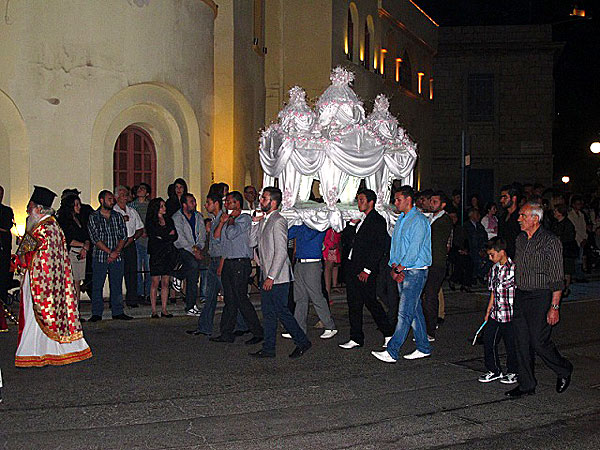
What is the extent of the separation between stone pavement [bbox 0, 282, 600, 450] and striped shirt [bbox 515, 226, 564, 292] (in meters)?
1.11

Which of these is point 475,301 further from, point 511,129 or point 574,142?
point 574,142

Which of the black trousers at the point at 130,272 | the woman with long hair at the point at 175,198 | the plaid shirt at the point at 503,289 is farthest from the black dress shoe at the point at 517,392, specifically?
the woman with long hair at the point at 175,198

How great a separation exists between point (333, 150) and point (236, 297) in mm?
3280

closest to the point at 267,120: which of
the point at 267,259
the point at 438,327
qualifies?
the point at 438,327

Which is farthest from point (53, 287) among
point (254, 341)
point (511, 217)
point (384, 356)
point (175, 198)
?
point (511, 217)

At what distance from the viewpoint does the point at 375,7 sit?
27.5 meters

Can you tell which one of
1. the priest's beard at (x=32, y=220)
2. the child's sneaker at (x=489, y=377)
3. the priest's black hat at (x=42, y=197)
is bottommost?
the child's sneaker at (x=489, y=377)

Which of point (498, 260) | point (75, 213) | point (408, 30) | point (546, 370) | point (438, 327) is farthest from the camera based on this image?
point (408, 30)

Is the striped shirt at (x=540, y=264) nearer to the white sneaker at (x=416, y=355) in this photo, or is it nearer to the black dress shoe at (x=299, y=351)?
the white sneaker at (x=416, y=355)

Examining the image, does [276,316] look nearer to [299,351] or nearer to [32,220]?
[299,351]

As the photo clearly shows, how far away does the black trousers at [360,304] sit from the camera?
1031cm

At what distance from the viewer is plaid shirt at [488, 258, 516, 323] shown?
8484mm

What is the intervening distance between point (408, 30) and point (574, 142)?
22644mm

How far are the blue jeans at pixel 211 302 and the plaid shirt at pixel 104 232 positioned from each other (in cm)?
194
